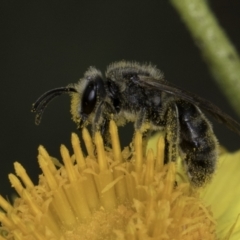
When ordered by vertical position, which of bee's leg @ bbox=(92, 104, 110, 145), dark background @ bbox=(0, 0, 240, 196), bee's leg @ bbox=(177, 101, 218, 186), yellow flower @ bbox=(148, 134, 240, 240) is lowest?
yellow flower @ bbox=(148, 134, 240, 240)

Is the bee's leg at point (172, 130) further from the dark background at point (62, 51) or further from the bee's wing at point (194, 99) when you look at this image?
the dark background at point (62, 51)

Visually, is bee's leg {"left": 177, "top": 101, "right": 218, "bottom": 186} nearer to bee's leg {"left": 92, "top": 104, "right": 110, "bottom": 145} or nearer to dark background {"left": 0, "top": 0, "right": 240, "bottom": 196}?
bee's leg {"left": 92, "top": 104, "right": 110, "bottom": 145}

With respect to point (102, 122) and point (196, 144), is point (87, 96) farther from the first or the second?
point (196, 144)

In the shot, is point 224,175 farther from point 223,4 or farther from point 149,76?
point 223,4

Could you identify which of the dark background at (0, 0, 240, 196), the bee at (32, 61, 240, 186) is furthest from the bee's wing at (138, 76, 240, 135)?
the dark background at (0, 0, 240, 196)

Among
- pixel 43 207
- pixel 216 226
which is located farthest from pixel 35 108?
pixel 216 226

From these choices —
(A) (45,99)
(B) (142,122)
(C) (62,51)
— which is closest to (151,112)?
(B) (142,122)
